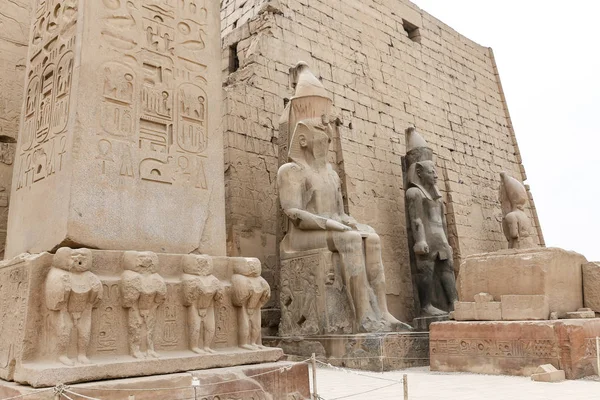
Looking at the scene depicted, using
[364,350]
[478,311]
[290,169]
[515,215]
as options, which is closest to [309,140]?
[290,169]

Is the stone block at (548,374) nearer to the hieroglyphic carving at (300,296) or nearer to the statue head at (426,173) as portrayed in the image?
the hieroglyphic carving at (300,296)

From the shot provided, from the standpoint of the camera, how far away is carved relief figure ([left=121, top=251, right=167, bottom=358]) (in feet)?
9.50

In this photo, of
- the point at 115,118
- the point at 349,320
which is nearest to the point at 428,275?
the point at 349,320

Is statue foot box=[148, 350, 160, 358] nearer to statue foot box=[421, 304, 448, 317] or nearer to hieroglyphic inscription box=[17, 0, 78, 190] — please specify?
hieroglyphic inscription box=[17, 0, 78, 190]

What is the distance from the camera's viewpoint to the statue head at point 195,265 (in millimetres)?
3191

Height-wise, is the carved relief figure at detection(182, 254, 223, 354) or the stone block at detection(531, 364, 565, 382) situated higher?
the carved relief figure at detection(182, 254, 223, 354)

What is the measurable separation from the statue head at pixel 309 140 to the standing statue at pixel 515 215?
3.87 m

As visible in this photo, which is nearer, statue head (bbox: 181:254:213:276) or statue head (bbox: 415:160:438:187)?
statue head (bbox: 181:254:213:276)

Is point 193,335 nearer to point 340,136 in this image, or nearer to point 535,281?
point 535,281

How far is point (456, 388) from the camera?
4.01 meters

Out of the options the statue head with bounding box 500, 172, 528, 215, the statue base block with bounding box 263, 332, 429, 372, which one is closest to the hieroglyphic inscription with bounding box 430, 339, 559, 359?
the statue base block with bounding box 263, 332, 429, 372

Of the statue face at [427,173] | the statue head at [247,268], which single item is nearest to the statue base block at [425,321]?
the statue face at [427,173]

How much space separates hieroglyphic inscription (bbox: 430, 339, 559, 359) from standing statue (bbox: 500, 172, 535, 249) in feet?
12.9

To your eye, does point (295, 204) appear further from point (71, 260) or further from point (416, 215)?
point (71, 260)
